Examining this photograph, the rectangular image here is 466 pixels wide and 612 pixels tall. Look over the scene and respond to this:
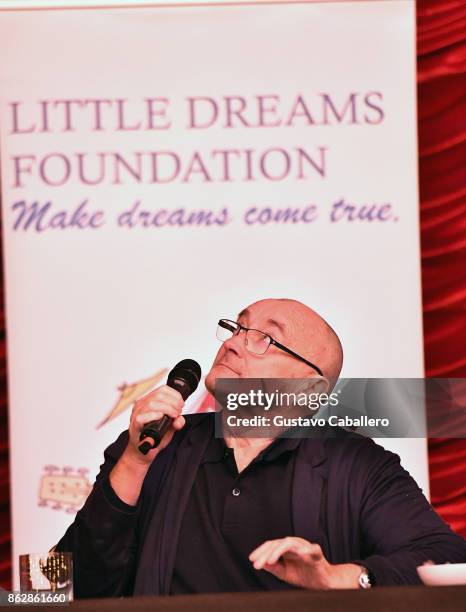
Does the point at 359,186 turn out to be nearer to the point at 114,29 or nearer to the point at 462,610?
the point at 114,29

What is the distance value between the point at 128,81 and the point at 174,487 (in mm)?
1831

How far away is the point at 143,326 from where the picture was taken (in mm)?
3713

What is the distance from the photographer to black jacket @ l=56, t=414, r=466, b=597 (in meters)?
2.17

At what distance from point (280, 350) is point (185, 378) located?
1.17 ft

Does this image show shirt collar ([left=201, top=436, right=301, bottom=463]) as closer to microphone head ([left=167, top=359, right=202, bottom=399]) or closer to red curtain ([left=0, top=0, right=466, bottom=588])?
microphone head ([left=167, top=359, right=202, bottom=399])

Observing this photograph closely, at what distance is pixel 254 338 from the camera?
2449 mm

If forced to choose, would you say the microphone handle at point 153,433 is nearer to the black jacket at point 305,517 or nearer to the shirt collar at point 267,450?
the black jacket at point 305,517

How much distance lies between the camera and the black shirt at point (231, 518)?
2186 mm

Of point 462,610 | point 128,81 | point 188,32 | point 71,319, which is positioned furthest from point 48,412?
point 462,610

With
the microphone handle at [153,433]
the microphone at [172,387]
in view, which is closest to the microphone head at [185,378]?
the microphone at [172,387]

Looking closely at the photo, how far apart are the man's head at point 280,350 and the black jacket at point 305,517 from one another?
167 millimetres

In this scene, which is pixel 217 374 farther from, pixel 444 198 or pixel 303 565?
pixel 444 198

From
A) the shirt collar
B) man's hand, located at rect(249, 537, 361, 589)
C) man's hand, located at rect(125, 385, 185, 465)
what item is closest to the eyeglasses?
the shirt collar

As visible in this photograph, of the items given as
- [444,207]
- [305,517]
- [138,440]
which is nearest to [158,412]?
[138,440]
